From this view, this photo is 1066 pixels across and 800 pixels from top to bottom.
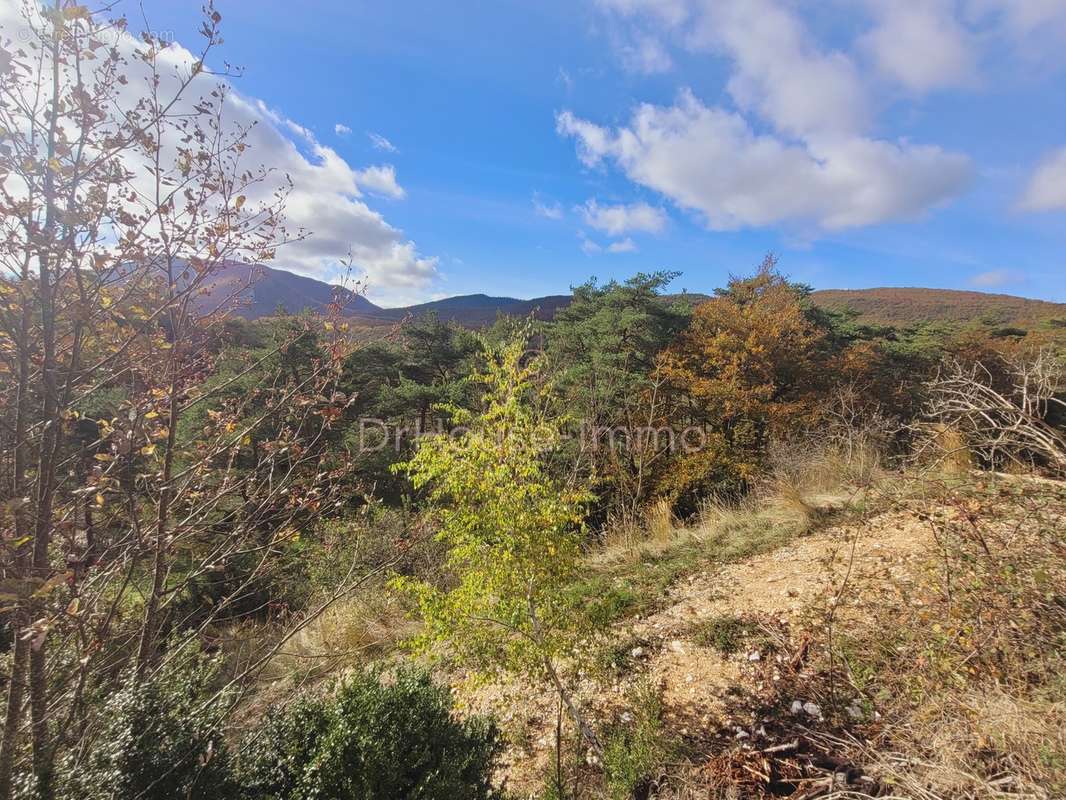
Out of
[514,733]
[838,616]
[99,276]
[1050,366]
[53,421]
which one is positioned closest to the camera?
[53,421]

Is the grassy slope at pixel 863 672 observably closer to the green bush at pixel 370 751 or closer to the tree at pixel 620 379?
the green bush at pixel 370 751

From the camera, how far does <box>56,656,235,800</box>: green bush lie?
1.52 meters

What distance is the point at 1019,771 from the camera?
1811 millimetres

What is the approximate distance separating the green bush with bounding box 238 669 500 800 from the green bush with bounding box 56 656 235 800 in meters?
0.20

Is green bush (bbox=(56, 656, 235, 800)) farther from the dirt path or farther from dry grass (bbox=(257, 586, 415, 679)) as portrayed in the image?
dry grass (bbox=(257, 586, 415, 679))

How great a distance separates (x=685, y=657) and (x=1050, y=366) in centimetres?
314

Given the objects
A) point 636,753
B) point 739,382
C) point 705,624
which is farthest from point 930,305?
point 636,753

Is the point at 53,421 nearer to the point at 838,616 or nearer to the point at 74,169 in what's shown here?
the point at 74,169

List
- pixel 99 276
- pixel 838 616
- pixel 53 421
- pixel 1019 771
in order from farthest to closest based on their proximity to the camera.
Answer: pixel 838 616
pixel 1019 771
pixel 99 276
pixel 53 421

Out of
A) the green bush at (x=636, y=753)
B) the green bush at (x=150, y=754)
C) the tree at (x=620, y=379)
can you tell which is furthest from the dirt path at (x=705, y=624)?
the tree at (x=620, y=379)

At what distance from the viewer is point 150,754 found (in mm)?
1676

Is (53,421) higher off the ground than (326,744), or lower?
higher

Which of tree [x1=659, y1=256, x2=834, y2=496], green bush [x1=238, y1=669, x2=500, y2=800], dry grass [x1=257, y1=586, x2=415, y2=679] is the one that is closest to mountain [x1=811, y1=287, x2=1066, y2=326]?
tree [x1=659, y1=256, x2=834, y2=496]

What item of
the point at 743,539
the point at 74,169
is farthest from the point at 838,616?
the point at 74,169
